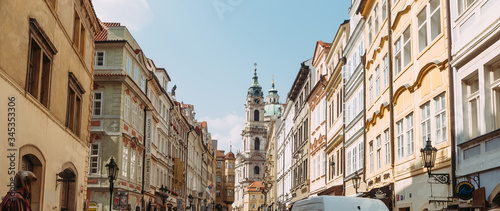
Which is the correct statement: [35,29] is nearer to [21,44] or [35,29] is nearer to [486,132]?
[21,44]

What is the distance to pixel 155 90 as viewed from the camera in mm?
48906

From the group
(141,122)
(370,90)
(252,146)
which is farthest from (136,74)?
(252,146)

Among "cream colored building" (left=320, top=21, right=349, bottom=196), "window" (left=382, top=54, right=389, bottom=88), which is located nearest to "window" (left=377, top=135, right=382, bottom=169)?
"window" (left=382, top=54, right=389, bottom=88)

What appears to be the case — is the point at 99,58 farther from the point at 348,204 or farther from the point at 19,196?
the point at 19,196

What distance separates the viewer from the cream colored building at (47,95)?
14.2m

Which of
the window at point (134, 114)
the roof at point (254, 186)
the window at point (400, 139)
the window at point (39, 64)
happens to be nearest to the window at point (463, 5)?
the window at point (400, 139)

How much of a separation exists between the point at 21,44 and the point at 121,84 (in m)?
21.1

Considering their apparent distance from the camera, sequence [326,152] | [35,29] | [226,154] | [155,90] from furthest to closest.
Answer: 1. [226,154]
2. [155,90]
3. [326,152]
4. [35,29]

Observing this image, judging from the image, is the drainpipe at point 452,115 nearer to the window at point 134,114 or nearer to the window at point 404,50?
the window at point 404,50

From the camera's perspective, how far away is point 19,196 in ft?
30.0

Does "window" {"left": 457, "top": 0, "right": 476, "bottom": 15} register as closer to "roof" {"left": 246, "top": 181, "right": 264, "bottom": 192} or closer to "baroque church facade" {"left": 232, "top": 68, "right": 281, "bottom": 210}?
"roof" {"left": 246, "top": 181, "right": 264, "bottom": 192}

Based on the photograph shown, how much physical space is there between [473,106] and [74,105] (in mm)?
14383

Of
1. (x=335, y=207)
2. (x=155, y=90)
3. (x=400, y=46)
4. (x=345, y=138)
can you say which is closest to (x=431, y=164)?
(x=335, y=207)

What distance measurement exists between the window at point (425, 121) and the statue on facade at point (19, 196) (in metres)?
12.7
